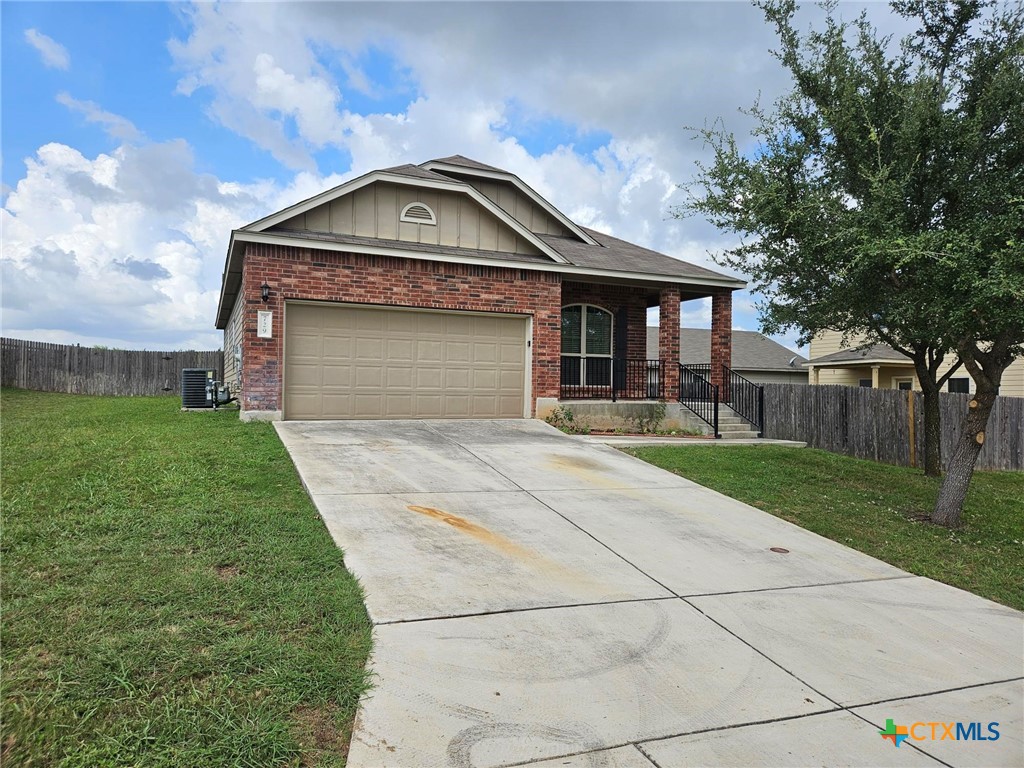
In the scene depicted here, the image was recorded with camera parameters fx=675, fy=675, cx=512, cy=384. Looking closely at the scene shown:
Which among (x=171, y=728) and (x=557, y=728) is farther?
(x=557, y=728)

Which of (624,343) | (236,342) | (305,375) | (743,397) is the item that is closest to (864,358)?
(743,397)

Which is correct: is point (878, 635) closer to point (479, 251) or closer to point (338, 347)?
point (338, 347)

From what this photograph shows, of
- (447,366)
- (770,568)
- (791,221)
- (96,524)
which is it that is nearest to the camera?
(96,524)

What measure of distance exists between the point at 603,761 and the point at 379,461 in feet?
20.2

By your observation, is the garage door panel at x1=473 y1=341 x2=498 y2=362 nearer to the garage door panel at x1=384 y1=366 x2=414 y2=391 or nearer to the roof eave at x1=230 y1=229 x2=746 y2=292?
the garage door panel at x1=384 y1=366 x2=414 y2=391

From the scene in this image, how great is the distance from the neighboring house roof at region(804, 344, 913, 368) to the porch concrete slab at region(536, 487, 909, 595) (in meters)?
16.0

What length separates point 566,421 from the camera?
13.6 m

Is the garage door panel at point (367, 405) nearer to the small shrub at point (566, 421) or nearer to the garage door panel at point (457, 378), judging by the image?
the garage door panel at point (457, 378)

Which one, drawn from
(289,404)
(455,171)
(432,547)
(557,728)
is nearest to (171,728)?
(557,728)

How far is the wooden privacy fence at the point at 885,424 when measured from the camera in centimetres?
1339

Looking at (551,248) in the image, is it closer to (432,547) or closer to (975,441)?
(975,441)

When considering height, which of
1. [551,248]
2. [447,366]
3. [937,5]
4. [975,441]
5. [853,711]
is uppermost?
[937,5]

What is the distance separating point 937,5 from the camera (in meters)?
7.76

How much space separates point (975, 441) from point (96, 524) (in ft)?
30.1
